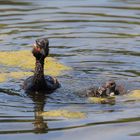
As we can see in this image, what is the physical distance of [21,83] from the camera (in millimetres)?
14125

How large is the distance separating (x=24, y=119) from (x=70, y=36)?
6.41 metres

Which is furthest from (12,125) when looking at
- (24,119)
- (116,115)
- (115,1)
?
(115,1)

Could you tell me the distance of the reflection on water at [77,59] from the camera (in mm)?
10984

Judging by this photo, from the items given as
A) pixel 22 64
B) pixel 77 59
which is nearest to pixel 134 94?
pixel 77 59

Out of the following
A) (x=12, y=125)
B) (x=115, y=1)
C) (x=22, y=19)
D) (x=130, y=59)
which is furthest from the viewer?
(x=115, y=1)

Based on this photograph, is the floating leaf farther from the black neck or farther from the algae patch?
the algae patch

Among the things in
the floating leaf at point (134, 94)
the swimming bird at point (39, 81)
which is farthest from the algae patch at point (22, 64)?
the floating leaf at point (134, 94)

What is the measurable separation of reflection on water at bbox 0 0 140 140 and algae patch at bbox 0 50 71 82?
22cm

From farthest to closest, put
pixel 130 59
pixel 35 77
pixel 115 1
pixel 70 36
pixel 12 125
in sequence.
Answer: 1. pixel 115 1
2. pixel 70 36
3. pixel 130 59
4. pixel 35 77
5. pixel 12 125

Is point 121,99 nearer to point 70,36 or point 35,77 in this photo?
point 35,77

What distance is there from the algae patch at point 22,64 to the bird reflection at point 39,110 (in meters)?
1.04

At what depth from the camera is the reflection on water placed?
36.0 feet

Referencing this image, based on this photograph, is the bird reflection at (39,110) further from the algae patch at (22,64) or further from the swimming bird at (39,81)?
the algae patch at (22,64)

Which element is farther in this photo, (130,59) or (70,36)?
(70,36)
